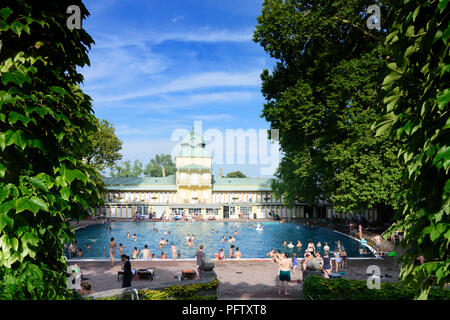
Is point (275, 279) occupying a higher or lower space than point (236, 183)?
lower

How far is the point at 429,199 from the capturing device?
412 centimetres

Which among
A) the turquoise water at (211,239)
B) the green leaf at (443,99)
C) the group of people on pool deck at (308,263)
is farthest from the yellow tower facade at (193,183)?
the green leaf at (443,99)

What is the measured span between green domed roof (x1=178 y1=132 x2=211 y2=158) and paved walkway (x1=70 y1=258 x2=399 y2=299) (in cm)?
5239

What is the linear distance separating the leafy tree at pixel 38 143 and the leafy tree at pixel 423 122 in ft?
14.6

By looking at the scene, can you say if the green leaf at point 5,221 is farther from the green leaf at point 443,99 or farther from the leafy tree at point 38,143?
the green leaf at point 443,99

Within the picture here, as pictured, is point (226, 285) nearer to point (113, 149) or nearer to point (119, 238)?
point (119, 238)

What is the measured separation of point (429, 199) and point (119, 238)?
3303 centimetres

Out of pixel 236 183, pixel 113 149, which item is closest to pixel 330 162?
pixel 113 149

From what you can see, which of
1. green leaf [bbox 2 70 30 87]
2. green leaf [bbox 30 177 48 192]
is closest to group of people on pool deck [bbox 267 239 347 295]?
green leaf [bbox 30 177 48 192]

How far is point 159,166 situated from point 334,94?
80419 millimetres

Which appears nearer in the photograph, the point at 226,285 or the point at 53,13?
the point at 53,13

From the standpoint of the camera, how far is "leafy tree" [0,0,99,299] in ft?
13.3

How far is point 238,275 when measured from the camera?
49.8 ft

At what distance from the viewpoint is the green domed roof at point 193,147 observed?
230 feet
